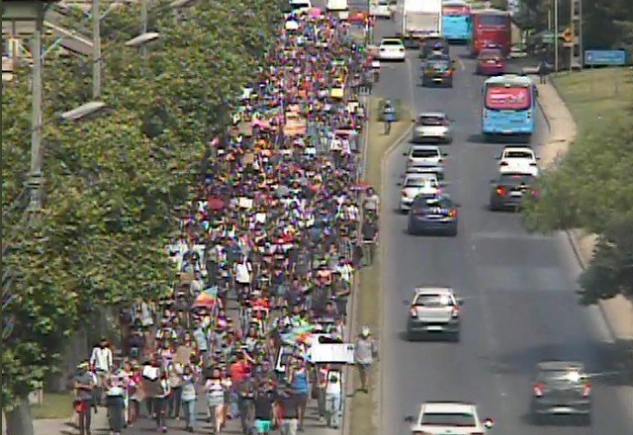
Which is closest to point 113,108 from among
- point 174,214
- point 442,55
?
point 174,214

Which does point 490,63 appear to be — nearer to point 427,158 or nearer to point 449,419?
point 427,158

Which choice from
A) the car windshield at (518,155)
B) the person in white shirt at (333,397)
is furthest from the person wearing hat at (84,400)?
the car windshield at (518,155)

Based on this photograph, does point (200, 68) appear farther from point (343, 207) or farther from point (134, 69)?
point (134, 69)

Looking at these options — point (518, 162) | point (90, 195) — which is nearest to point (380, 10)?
point (518, 162)

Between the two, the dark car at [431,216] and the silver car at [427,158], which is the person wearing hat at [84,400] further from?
the silver car at [427,158]

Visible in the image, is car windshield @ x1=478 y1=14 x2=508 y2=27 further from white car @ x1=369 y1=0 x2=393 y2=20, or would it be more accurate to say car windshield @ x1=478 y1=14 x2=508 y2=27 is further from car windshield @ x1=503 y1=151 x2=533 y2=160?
car windshield @ x1=503 y1=151 x2=533 y2=160
